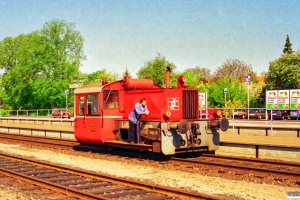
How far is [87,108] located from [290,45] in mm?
76431

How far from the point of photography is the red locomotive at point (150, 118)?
13.1 meters

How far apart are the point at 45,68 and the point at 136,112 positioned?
52.1 m

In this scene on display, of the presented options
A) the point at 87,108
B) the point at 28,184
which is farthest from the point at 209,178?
the point at 87,108

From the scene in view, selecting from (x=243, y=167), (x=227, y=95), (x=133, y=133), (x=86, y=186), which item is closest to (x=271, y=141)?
(x=243, y=167)

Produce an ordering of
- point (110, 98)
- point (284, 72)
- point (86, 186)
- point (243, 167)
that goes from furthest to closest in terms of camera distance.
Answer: point (284, 72) → point (110, 98) → point (243, 167) → point (86, 186)

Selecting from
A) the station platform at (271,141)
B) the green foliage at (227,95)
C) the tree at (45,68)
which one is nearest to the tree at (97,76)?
the tree at (45,68)

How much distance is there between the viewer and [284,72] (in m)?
56.2

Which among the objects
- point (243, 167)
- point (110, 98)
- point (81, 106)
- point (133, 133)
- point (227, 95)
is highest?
point (227, 95)

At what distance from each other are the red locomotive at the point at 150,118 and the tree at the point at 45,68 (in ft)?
152

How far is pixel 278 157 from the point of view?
543 inches

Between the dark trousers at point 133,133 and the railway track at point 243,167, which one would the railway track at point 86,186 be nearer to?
the railway track at point 243,167

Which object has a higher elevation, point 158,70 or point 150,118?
point 158,70

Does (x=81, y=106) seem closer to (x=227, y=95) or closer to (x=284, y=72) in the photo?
(x=227, y=95)

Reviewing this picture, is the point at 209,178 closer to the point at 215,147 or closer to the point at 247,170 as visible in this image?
the point at 247,170
